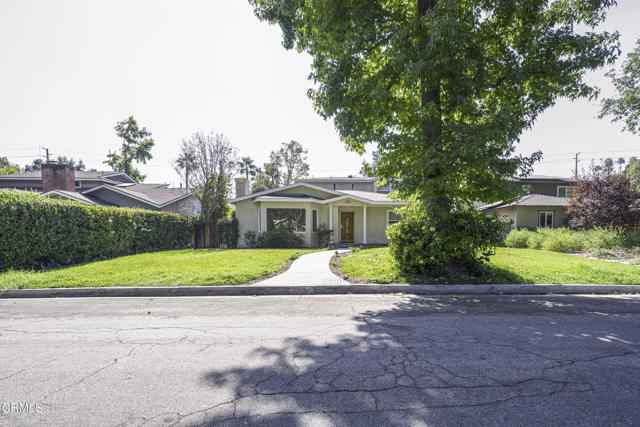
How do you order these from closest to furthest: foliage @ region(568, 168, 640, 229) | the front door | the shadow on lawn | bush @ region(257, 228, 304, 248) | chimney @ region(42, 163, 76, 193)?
1. the shadow on lawn
2. foliage @ region(568, 168, 640, 229)
3. bush @ region(257, 228, 304, 248)
4. chimney @ region(42, 163, 76, 193)
5. the front door

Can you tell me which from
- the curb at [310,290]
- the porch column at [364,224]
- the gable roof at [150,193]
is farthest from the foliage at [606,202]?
the gable roof at [150,193]

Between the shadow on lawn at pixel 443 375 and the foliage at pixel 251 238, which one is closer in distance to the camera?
the shadow on lawn at pixel 443 375

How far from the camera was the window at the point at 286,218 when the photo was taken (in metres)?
18.1

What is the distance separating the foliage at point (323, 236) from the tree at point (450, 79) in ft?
34.0

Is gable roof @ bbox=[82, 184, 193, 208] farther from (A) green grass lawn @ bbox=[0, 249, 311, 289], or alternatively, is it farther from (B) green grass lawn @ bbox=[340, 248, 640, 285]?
(B) green grass lawn @ bbox=[340, 248, 640, 285]

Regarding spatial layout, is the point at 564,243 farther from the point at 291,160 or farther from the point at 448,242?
the point at 291,160

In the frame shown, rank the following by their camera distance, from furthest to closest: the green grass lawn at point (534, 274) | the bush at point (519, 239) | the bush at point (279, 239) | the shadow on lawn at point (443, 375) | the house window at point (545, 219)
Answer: the house window at point (545, 219)
the bush at point (279, 239)
the bush at point (519, 239)
the green grass lawn at point (534, 274)
the shadow on lawn at point (443, 375)

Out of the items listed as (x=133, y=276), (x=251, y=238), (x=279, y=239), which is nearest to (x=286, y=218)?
(x=279, y=239)

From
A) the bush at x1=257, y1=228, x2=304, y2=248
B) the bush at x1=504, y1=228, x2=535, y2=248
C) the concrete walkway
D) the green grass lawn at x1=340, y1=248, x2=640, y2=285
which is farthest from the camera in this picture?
the bush at x1=257, y1=228, x2=304, y2=248

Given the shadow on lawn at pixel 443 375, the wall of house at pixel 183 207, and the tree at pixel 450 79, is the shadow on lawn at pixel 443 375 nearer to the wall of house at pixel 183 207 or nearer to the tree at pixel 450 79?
the tree at pixel 450 79

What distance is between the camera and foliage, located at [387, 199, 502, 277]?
6719mm

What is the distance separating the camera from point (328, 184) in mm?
32656

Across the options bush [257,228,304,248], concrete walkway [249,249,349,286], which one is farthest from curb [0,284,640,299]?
bush [257,228,304,248]

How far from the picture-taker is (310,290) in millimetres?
6359
